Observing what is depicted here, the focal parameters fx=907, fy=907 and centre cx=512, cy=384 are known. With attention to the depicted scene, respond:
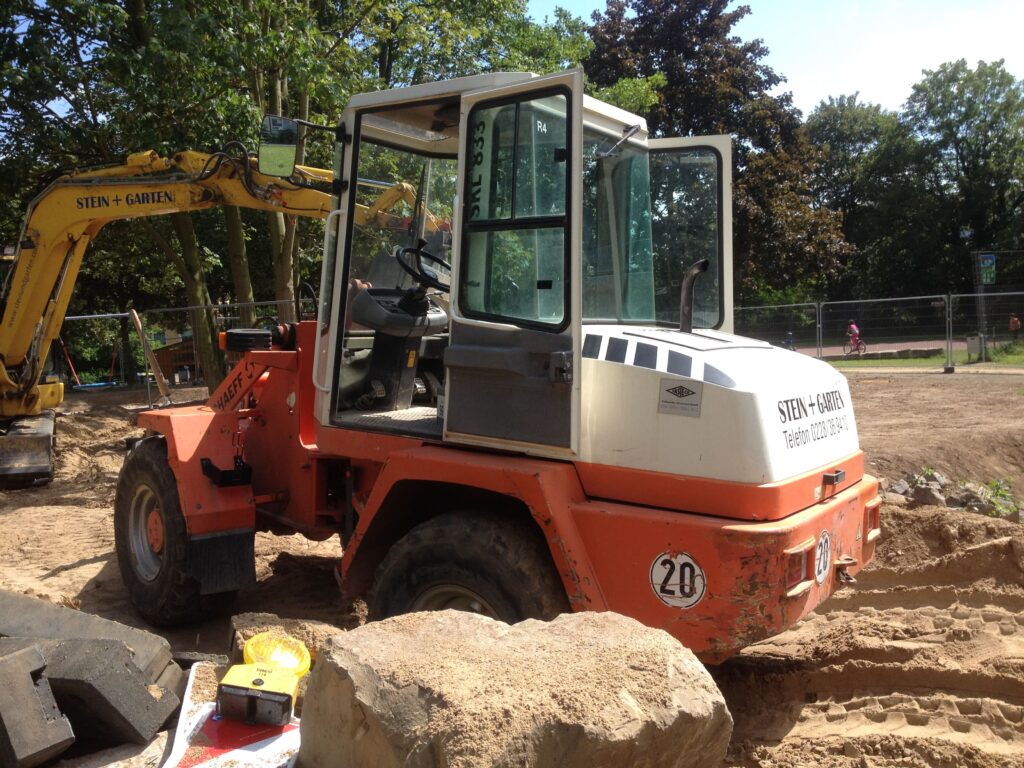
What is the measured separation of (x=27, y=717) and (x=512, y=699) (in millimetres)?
1790

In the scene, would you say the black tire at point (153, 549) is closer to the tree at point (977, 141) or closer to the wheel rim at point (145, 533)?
the wheel rim at point (145, 533)

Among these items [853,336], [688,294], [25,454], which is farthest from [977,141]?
[688,294]

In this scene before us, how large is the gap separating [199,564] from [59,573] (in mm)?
2226

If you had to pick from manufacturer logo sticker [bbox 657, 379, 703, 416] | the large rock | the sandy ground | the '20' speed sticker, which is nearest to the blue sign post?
the sandy ground

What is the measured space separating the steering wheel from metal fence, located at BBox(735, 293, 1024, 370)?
56.0 feet

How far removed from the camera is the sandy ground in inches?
151

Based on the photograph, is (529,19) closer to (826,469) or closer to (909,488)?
(909,488)

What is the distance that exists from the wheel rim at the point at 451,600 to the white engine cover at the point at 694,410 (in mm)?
757

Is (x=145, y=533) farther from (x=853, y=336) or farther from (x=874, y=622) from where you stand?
(x=853, y=336)

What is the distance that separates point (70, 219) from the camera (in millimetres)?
8164

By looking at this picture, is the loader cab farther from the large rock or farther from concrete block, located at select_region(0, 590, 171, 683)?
concrete block, located at select_region(0, 590, 171, 683)

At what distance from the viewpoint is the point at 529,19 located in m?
19.5

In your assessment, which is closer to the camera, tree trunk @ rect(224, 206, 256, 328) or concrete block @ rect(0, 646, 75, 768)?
concrete block @ rect(0, 646, 75, 768)

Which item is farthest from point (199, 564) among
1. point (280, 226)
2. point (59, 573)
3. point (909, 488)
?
point (280, 226)
